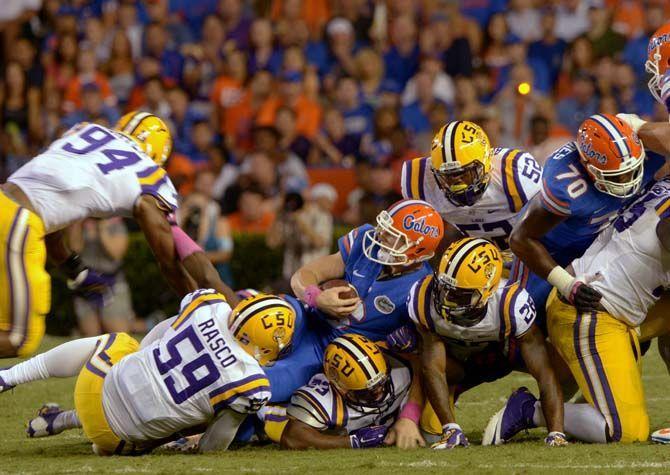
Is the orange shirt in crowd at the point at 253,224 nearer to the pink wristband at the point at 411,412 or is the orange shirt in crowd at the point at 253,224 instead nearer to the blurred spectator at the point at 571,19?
the blurred spectator at the point at 571,19

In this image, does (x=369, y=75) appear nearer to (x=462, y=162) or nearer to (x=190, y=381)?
(x=462, y=162)

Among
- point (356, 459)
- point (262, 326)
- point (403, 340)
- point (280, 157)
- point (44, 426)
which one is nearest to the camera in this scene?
point (356, 459)

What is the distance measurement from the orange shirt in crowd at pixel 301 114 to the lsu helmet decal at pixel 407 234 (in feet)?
22.2

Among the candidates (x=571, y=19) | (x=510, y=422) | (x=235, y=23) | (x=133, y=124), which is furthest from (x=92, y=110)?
(x=510, y=422)

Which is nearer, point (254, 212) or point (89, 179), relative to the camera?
point (89, 179)

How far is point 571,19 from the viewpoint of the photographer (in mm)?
13312

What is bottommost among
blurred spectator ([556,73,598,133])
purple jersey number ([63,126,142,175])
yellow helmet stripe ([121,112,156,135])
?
blurred spectator ([556,73,598,133])

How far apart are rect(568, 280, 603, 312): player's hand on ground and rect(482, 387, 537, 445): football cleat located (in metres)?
0.53

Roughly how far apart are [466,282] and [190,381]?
52.7 inches

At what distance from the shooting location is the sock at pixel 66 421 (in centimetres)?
639

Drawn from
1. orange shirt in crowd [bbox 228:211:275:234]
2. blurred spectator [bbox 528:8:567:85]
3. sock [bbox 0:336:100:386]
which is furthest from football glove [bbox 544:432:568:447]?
blurred spectator [bbox 528:8:567:85]

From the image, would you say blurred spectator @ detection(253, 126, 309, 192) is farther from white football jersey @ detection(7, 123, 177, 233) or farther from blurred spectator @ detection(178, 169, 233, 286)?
white football jersey @ detection(7, 123, 177, 233)

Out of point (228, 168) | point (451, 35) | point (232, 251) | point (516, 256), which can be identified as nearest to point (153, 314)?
point (232, 251)

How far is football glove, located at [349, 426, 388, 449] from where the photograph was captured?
6.17 m
